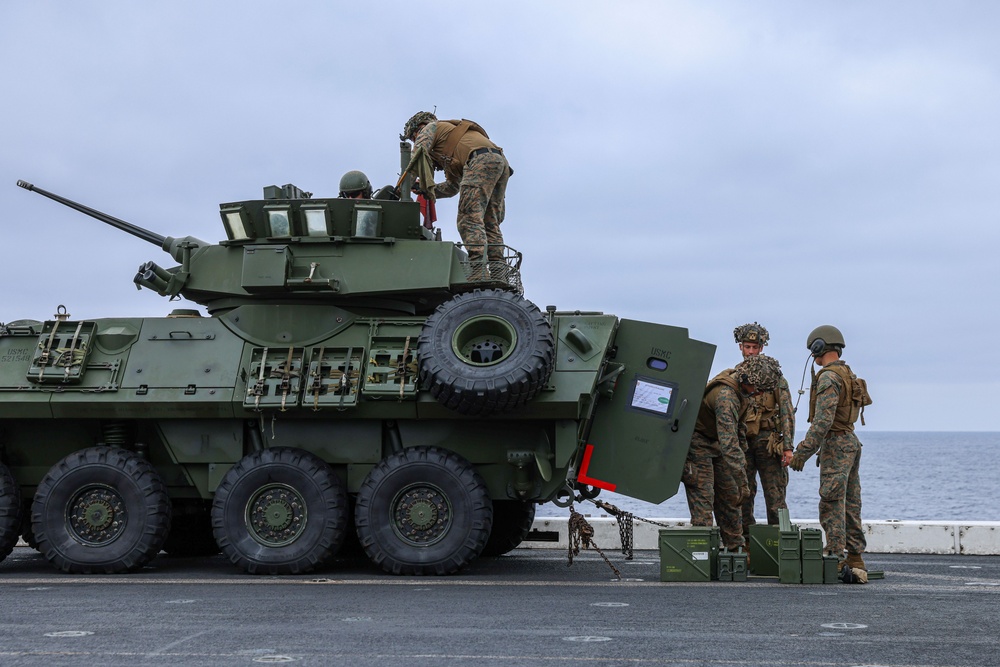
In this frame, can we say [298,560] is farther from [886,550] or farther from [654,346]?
[886,550]

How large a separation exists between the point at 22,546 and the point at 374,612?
9.18 m

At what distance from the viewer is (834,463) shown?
435 inches

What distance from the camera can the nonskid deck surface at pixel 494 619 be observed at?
274 inches

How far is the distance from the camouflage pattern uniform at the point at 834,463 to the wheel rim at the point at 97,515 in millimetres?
6195

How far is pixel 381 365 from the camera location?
1184 cm

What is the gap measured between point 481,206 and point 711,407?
3.00 meters

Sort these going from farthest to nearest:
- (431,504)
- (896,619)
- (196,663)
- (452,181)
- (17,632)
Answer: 1. (452,181)
2. (431,504)
3. (896,619)
4. (17,632)
5. (196,663)

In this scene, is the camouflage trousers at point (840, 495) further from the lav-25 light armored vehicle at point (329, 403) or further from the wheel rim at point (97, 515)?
the wheel rim at point (97, 515)

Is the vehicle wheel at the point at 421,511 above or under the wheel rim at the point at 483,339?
under

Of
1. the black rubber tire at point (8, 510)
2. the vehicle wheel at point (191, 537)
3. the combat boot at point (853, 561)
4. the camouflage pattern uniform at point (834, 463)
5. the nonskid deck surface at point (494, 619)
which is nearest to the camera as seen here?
the nonskid deck surface at point (494, 619)

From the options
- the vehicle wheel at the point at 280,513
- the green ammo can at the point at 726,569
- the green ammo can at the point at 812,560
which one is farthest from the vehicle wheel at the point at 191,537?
the green ammo can at the point at 812,560

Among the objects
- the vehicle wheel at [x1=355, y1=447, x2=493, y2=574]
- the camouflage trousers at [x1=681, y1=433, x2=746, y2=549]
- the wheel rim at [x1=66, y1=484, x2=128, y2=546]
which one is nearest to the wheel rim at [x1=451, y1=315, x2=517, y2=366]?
the vehicle wheel at [x1=355, y1=447, x2=493, y2=574]

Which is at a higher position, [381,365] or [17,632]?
[381,365]

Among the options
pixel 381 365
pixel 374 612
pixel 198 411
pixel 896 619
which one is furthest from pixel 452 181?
pixel 896 619
